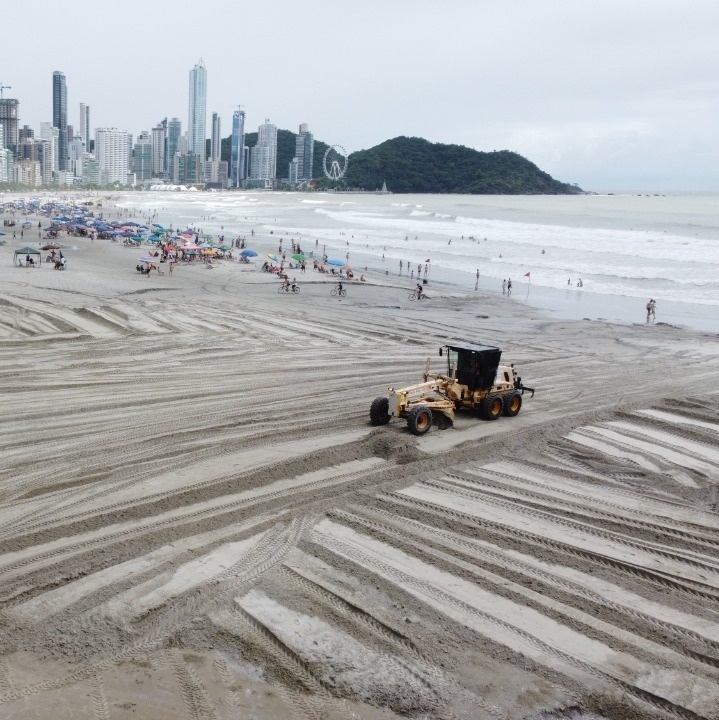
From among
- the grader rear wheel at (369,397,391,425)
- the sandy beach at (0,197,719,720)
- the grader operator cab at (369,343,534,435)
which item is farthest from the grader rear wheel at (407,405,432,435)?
the grader rear wheel at (369,397,391,425)

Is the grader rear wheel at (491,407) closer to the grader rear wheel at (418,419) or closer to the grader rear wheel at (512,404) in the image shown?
the grader rear wheel at (512,404)

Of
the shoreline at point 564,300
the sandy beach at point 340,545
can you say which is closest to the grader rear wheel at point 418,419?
the sandy beach at point 340,545

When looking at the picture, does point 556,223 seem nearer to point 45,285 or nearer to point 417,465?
point 45,285

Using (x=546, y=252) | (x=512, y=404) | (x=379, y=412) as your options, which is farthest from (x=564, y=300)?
(x=546, y=252)

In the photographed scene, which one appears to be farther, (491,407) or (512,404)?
(512,404)

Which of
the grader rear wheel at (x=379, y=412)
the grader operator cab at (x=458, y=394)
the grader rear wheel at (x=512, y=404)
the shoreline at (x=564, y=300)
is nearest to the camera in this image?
the grader operator cab at (x=458, y=394)

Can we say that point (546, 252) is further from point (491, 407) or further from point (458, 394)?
point (458, 394)
